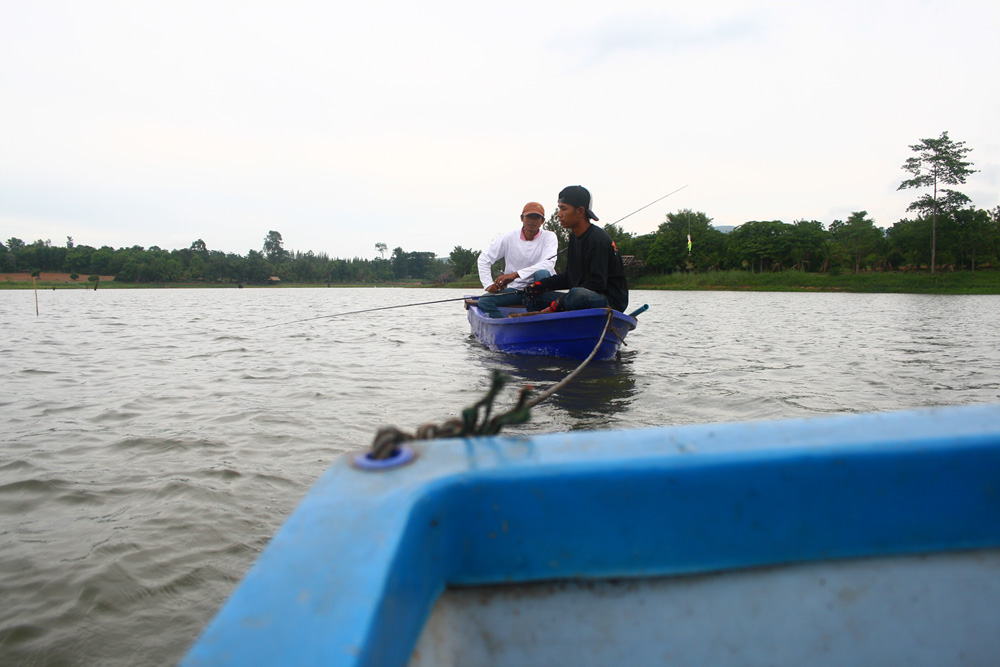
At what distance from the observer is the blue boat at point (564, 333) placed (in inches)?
240

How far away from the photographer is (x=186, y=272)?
95.8 metres

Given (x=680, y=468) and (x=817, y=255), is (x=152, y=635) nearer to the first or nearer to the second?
(x=680, y=468)

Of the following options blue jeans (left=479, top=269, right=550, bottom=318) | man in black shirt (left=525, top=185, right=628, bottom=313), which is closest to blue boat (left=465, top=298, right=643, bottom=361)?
man in black shirt (left=525, top=185, right=628, bottom=313)

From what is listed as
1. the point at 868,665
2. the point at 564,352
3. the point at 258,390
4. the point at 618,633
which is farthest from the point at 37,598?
the point at 564,352

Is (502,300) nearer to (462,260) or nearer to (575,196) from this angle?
(575,196)

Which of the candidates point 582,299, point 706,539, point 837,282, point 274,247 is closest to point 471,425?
point 706,539

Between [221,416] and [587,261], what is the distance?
398 centimetres

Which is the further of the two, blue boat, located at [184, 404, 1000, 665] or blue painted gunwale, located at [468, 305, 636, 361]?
blue painted gunwale, located at [468, 305, 636, 361]

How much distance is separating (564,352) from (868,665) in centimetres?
559

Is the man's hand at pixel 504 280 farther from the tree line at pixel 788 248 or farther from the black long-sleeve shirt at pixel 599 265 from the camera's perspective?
the tree line at pixel 788 248

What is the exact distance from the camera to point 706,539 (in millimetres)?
1019

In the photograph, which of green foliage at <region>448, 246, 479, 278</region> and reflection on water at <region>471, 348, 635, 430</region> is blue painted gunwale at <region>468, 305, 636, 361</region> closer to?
reflection on water at <region>471, 348, 635, 430</region>

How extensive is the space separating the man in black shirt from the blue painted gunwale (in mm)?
250

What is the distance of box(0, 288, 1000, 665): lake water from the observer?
204 centimetres
